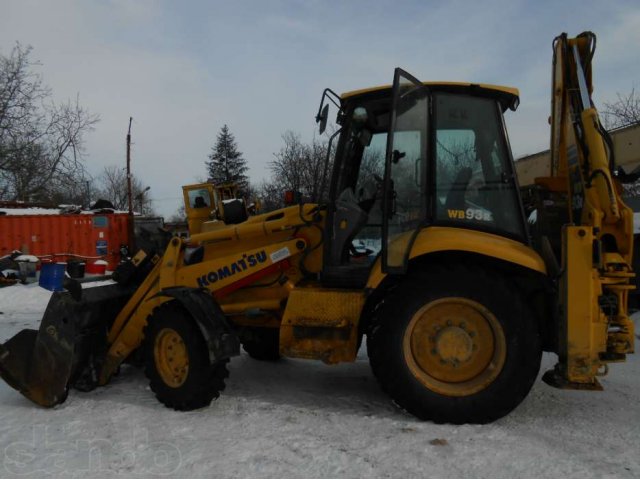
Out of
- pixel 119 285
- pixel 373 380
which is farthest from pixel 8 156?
pixel 373 380

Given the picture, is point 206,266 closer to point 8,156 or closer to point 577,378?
point 577,378

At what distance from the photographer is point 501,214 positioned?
13.3 ft

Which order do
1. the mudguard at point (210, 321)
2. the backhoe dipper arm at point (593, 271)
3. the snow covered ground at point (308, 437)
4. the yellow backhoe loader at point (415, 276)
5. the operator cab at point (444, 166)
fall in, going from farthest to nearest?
the mudguard at point (210, 321) → the operator cab at point (444, 166) → the yellow backhoe loader at point (415, 276) → the backhoe dipper arm at point (593, 271) → the snow covered ground at point (308, 437)

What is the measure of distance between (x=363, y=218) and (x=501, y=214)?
1109 millimetres

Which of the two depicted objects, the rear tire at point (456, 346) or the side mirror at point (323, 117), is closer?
the rear tire at point (456, 346)

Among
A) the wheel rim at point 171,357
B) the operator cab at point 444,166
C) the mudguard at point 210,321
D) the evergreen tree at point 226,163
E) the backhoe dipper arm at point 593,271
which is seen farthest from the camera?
the evergreen tree at point 226,163

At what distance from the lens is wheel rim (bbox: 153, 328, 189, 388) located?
441cm

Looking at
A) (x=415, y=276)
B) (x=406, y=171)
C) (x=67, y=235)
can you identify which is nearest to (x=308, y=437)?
(x=415, y=276)

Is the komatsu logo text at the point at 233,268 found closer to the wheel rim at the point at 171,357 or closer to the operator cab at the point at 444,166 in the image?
the wheel rim at the point at 171,357

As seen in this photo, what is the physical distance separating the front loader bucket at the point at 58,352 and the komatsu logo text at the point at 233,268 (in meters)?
1.07

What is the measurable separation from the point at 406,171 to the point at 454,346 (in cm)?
137

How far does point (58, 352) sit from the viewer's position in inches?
178

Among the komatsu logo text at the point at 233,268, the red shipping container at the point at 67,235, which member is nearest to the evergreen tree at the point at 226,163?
the red shipping container at the point at 67,235

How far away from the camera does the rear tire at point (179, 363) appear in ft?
14.0
